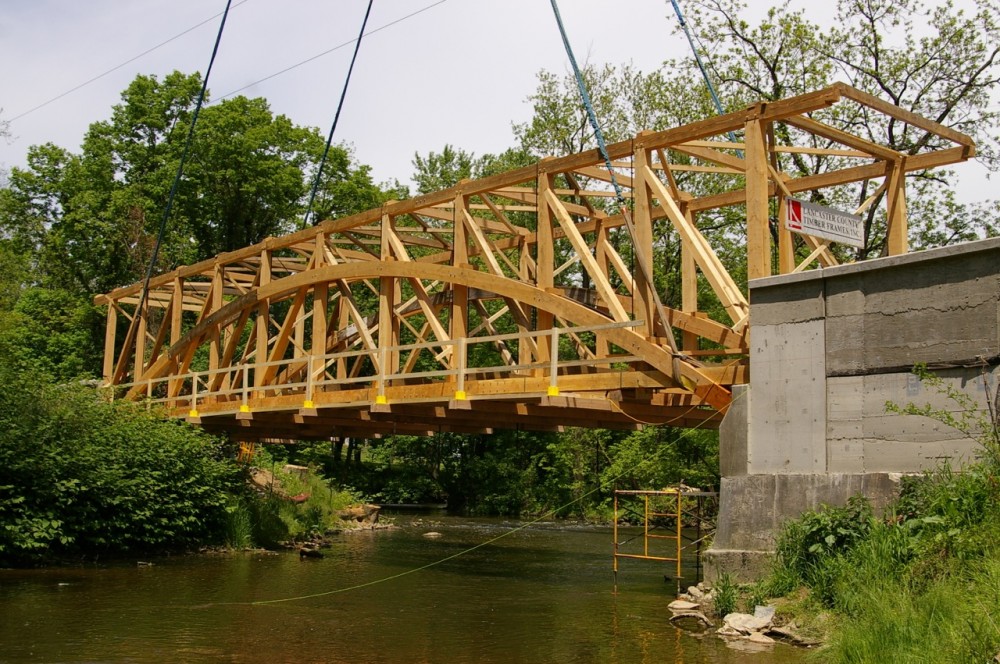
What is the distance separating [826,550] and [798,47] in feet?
74.6

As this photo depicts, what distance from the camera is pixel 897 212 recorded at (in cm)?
1855

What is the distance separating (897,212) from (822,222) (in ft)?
11.6

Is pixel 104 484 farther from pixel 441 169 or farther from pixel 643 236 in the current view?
pixel 441 169

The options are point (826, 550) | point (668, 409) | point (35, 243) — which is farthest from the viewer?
point (35, 243)

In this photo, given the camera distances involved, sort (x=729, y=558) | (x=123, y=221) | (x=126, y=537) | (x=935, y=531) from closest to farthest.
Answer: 1. (x=935, y=531)
2. (x=729, y=558)
3. (x=126, y=537)
4. (x=123, y=221)

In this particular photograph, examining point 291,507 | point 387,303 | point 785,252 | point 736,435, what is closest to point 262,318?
point 291,507

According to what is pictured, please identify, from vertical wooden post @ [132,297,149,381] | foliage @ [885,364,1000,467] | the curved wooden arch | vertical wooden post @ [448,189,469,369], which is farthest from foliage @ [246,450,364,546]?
foliage @ [885,364,1000,467]

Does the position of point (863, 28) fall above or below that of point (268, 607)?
above

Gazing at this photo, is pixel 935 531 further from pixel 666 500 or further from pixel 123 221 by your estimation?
pixel 123 221

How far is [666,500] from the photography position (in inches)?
1249

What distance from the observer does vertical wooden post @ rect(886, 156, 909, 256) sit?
1845cm

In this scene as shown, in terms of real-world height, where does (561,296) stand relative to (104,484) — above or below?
above

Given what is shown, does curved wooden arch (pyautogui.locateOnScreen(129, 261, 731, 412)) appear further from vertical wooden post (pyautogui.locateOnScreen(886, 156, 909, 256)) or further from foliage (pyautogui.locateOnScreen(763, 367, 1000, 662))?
vertical wooden post (pyautogui.locateOnScreen(886, 156, 909, 256))

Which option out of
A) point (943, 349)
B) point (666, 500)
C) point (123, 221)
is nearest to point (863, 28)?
point (666, 500)
